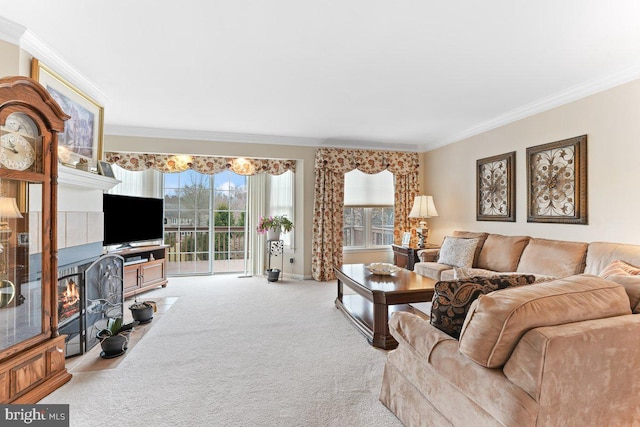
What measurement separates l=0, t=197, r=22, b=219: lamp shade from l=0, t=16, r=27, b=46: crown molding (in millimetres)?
1137

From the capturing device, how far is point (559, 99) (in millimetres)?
3455

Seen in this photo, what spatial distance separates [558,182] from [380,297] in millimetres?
2553

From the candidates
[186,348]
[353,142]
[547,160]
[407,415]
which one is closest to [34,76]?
[186,348]

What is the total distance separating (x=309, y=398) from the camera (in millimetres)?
2014

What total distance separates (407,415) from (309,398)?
2.08 ft

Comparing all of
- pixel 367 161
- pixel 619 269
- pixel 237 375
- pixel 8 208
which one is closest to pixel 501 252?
pixel 619 269

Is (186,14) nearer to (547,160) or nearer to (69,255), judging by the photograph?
(69,255)

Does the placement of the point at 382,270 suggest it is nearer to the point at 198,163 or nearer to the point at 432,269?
the point at 432,269

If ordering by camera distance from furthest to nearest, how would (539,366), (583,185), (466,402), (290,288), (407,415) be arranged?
(290,288) < (583,185) < (407,415) < (466,402) < (539,366)

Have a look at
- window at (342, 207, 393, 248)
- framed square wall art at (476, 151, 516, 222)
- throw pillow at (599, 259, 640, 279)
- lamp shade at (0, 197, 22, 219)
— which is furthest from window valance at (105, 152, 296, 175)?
throw pillow at (599, 259, 640, 279)

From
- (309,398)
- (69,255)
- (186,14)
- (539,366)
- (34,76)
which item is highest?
(186,14)

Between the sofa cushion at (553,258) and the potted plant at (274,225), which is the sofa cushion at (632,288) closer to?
the sofa cushion at (553,258)

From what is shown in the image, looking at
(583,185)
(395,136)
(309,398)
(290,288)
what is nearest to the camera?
(309,398)

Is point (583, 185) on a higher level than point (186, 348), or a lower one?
higher
